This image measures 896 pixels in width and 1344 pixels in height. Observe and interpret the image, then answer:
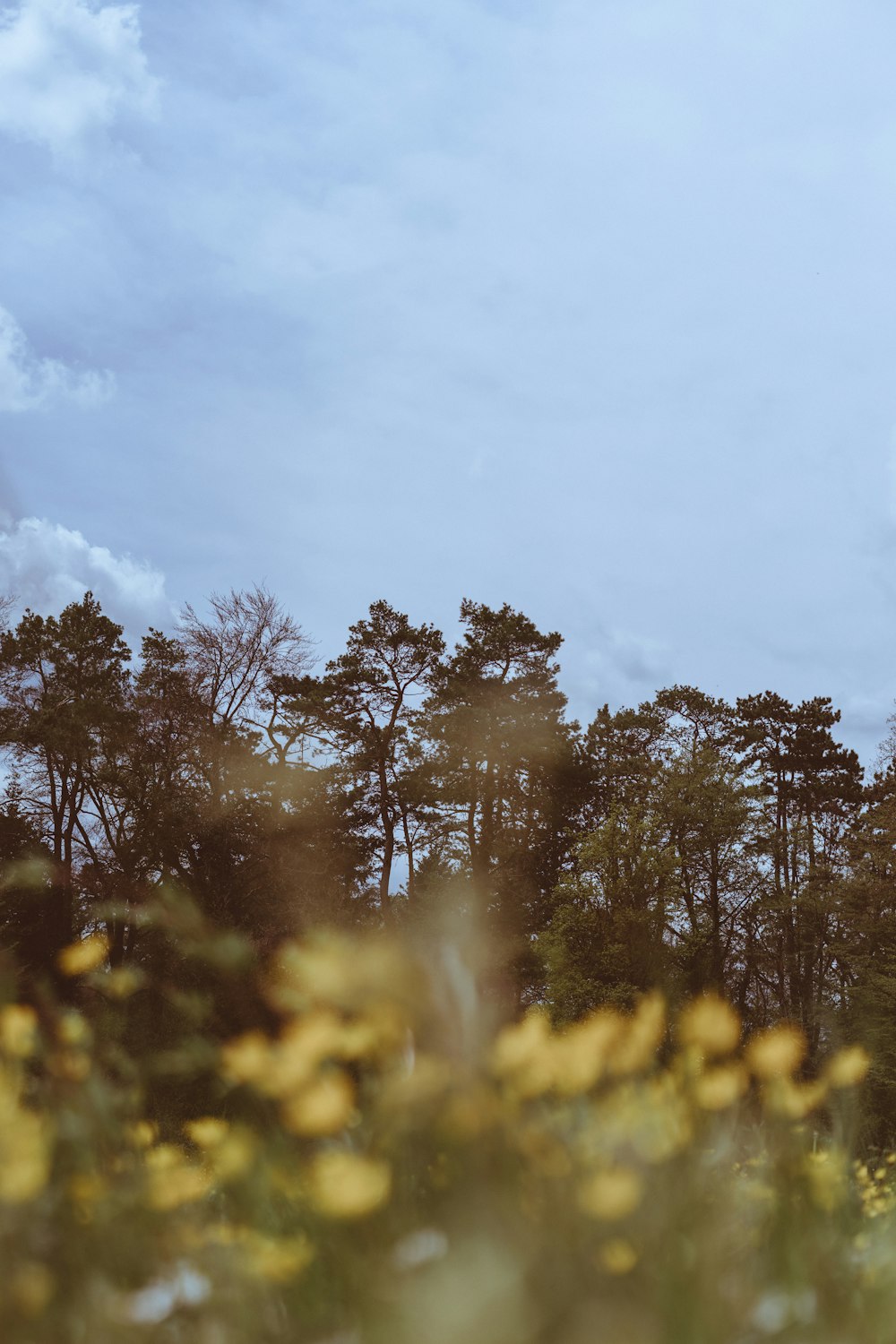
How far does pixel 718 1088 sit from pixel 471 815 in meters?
26.8

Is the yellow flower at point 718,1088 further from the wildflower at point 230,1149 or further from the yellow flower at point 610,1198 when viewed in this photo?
the wildflower at point 230,1149

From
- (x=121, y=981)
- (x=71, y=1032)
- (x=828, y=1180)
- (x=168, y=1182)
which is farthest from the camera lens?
(x=121, y=981)

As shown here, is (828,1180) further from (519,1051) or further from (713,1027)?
(519,1051)

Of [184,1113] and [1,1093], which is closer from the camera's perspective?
[1,1093]

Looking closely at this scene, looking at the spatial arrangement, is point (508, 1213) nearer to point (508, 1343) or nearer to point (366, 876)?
point (508, 1343)

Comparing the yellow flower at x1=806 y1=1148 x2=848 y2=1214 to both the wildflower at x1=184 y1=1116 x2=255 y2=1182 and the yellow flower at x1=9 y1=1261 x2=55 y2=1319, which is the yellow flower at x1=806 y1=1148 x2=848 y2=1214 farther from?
the yellow flower at x1=9 y1=1261 x2=55 y2=1319

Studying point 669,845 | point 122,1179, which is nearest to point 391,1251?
point 122,1179

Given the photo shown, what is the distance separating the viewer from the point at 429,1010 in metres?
1.31

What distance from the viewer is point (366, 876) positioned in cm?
2594

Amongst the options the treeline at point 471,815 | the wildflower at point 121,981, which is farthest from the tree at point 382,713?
the wildflower at point 121,981

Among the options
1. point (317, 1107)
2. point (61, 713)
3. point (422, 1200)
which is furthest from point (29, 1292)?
point (61, 713)

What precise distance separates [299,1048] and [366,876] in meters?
25.3

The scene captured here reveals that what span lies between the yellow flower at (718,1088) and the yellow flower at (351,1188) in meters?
0.54

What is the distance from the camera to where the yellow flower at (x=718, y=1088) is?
1.51m
